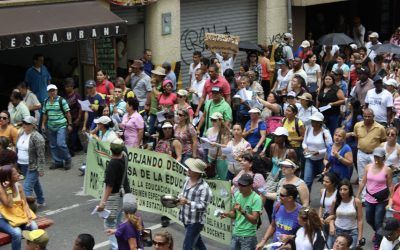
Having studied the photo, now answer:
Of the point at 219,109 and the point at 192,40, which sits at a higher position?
the point at 192,40

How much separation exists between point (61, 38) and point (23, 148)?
4.36 m

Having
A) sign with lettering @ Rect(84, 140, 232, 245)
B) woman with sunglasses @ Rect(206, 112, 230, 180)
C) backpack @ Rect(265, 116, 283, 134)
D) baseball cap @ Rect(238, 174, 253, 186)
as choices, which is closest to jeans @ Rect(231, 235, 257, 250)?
baseball cap @ Rect(238, 174, 253, 186)

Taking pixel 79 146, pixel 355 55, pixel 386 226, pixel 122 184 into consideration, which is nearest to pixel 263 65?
pixel 355 55

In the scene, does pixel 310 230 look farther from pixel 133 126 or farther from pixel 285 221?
pixel 133 126

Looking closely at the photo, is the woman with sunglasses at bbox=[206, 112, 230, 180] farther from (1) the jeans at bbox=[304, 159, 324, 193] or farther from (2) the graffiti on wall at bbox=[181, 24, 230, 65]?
(2) the graffiti on wall at bbox=[181, 24, 230, 65]

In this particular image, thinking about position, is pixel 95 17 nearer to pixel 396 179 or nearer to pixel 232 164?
pixel 232 164

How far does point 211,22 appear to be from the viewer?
2262cm

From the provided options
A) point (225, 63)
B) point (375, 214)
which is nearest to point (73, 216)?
point (375, 214)

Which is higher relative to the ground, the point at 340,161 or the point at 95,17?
the point at 95,17

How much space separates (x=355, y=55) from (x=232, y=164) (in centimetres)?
719

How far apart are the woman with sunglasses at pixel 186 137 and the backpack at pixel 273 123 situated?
61.0 inches

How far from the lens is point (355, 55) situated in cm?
1933

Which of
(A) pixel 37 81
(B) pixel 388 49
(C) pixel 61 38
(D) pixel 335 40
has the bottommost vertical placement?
(A) pixel 37 81

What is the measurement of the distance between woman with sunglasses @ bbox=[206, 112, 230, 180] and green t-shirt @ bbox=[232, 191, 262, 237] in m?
3.05
